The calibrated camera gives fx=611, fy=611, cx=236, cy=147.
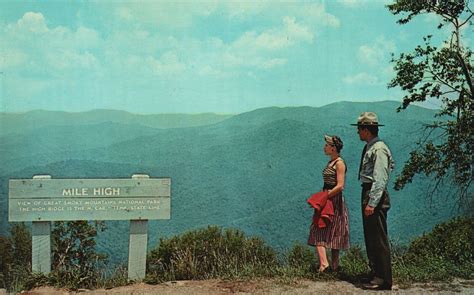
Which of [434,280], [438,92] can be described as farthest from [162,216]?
[438,92]

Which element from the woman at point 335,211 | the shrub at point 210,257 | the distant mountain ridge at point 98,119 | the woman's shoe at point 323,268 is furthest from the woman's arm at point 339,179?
the distant mountain ridge at point 98,119

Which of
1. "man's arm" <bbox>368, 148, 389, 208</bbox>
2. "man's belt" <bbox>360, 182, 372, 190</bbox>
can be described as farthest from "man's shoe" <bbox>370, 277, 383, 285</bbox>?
"man's belt" <bbox>360, 182, 372, 190</bbox>

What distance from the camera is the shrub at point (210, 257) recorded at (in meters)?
7.45

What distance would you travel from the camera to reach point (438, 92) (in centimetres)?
1104

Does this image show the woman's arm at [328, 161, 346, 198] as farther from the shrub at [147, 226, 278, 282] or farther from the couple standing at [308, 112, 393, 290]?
the shrub at [147, 226, 278, 282]

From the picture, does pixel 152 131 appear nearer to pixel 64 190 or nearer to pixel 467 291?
pixel 64 190

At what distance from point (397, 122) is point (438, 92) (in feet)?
17.7

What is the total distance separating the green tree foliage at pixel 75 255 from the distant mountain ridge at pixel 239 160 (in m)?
6.25

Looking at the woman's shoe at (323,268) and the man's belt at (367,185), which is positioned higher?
the man's belt at (367,185)

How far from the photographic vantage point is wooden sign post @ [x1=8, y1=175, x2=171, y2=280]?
714cm

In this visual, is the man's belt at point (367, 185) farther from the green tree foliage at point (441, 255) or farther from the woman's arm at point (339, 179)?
the green tree foliage at point (441, 255)

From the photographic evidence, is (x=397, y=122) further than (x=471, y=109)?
Yes

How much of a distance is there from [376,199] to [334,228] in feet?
3.01

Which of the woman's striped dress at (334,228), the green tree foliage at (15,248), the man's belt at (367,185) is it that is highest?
the man's belt at (367,185)
